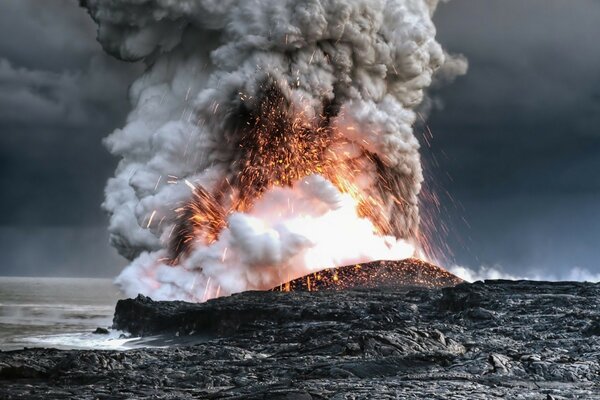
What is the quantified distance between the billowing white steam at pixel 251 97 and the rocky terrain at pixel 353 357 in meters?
13.8

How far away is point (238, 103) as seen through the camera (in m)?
61.3

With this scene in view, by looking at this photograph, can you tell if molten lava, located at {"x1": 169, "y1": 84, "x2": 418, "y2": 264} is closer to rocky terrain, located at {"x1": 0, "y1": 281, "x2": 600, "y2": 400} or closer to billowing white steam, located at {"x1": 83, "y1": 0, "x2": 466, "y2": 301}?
billowing white steam, located at {"x1": 83, "y1": 0, "x2": 466, "y2": 301}

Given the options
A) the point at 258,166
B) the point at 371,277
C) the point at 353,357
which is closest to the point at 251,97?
the point at 258,166

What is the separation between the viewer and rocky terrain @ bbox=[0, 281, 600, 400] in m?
19.8

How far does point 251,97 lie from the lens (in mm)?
61000

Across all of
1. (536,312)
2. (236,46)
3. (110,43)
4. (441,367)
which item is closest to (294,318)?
(536,312)

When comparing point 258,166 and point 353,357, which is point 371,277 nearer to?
point 258,166

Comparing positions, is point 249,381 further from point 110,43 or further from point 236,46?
point 110,43

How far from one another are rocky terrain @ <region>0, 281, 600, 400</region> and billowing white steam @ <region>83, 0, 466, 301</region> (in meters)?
13.8

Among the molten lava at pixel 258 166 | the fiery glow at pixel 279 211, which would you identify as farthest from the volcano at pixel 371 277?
the molten lava at pixel 258 166

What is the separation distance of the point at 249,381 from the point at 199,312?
22.9 m

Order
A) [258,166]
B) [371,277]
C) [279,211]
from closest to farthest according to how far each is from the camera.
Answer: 1. [371,277]
2. [279,211]
3. [258,166]

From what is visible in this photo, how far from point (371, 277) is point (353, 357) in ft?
105

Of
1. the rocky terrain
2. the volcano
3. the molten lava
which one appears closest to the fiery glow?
the molten lava
